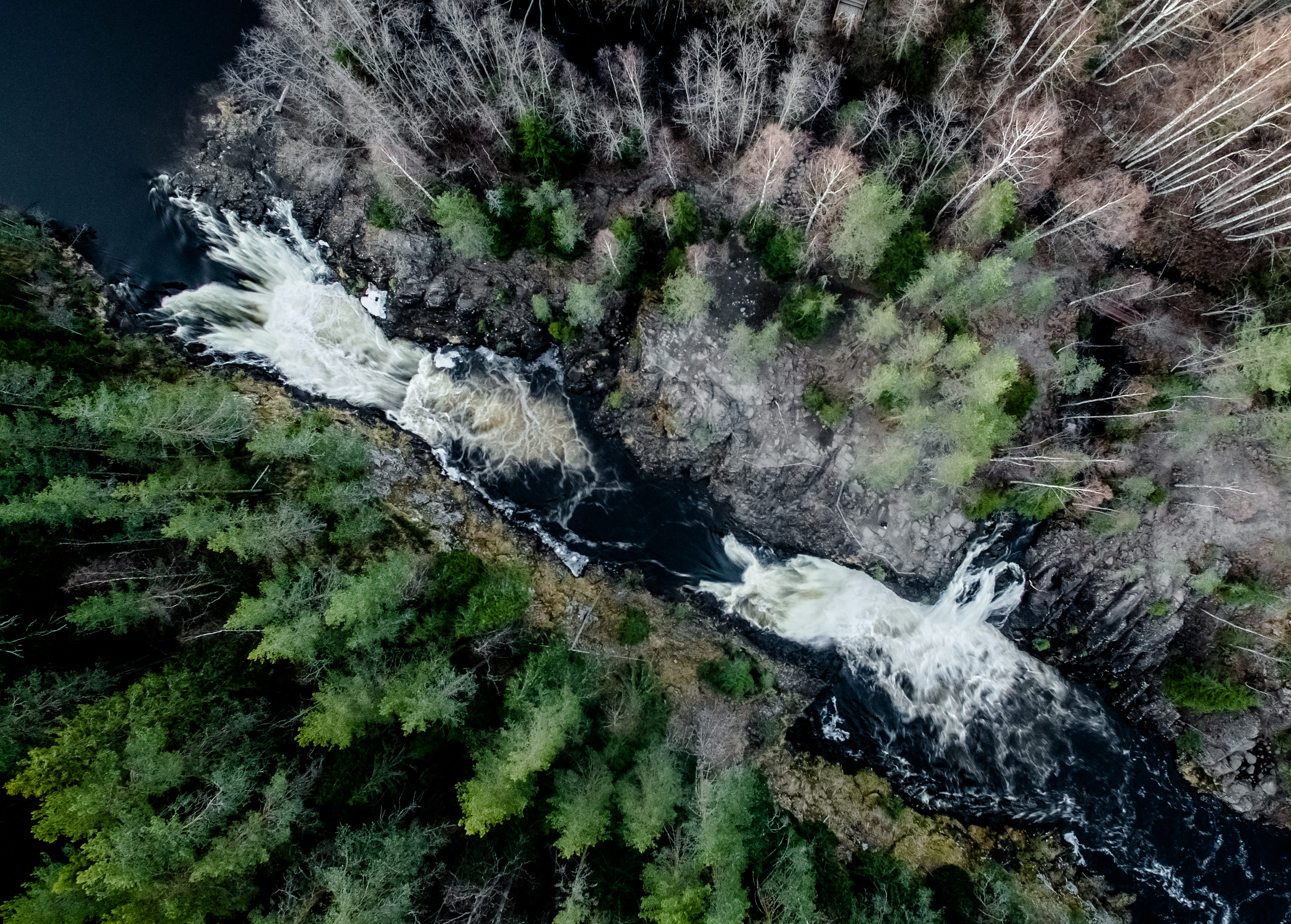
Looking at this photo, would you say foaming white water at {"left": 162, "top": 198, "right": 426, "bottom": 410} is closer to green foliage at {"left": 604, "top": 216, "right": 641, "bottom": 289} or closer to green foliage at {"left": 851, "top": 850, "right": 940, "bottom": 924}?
green foliage at {"left": 604, "top": 216, "right": 641, "bottom": 289}

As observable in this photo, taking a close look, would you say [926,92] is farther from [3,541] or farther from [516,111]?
[3,541]

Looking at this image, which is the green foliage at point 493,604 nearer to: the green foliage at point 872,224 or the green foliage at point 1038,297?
the green foliage at point 872,224

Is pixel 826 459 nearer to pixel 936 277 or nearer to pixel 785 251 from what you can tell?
pixel 936 277

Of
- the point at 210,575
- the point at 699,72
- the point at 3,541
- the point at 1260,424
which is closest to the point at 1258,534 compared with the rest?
the point at 1260,424

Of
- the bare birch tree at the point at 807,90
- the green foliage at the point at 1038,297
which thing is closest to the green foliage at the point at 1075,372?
the green foliage at the point at 1038,297

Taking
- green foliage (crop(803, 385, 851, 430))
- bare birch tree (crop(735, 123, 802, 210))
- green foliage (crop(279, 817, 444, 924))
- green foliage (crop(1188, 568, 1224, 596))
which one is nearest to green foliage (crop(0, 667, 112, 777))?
green foliage (crop(279, 817, 444, 924))

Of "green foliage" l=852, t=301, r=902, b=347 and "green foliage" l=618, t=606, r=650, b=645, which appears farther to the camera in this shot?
"green foliage" l=618, t=606, r=650, b=645
